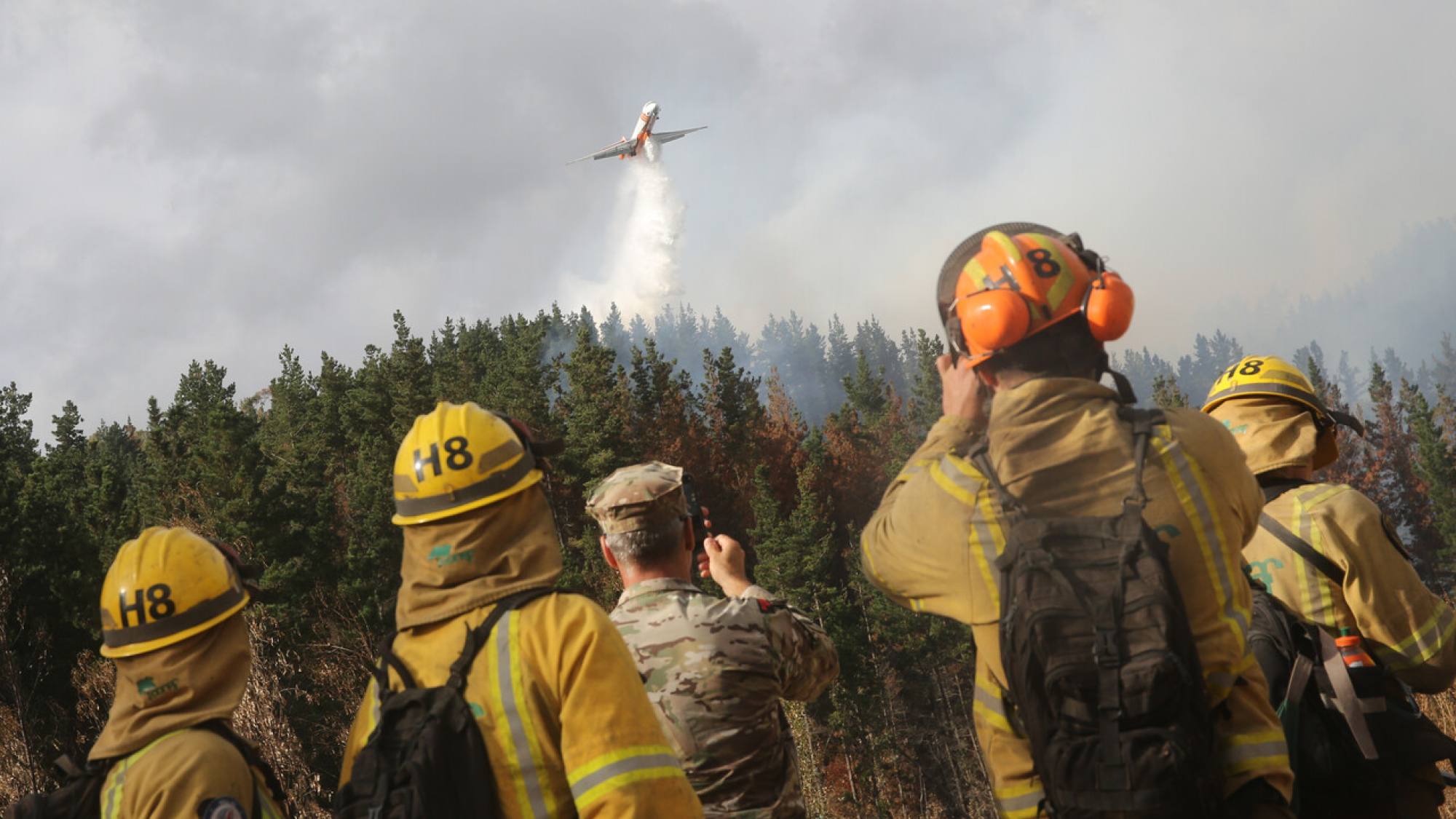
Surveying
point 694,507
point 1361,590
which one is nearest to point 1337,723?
point 1361,590

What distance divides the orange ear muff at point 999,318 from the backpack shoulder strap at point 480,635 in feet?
4.75

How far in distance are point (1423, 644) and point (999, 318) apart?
2.67 m

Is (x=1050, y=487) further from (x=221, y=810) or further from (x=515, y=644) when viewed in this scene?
(x=221, y=810)

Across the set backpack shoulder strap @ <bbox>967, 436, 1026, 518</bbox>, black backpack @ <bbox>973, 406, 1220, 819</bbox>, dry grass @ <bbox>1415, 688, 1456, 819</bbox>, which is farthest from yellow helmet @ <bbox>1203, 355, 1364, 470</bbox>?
dry grass @ <bbox>1415, 688, 1456, 819</bbox>

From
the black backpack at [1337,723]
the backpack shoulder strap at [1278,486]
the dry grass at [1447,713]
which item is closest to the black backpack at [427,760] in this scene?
the black backpack at [1337,723]

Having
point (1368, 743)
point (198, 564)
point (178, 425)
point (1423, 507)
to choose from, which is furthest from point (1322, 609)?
point (1423, 507)

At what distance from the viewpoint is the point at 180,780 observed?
356cm

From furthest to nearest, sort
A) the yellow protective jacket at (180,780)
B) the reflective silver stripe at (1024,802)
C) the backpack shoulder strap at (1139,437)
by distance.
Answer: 1. the yellow protective jacket at (180,780)
2. the reflective silver stripe at (1024,802)
3. the backpack shoulder strap at (1139,437)

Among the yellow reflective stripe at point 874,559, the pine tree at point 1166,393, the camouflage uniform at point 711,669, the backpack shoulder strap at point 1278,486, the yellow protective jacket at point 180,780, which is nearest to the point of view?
the yellow reflective stripe at point 874,559

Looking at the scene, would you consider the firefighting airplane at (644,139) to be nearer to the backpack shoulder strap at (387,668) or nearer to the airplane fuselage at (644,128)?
the airplane fuselage at (644,128)

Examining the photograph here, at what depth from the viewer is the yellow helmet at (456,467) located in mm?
3195

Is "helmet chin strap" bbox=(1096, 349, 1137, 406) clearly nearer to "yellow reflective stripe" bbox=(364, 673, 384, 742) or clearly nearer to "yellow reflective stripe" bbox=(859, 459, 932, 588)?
"yellow reflective stripe" bbox=(859, 459, 932, 588)

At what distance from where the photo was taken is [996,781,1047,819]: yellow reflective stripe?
317 cm

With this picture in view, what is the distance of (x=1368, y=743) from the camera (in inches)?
180
